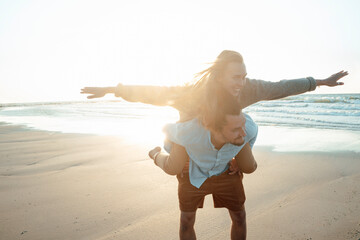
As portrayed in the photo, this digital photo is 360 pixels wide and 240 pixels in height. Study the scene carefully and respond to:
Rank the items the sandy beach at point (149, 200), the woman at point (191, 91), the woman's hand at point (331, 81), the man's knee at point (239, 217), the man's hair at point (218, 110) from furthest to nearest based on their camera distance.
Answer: the sandy beach at point (149, 200) → the woman's hand at point (331, 81) → the man's knee at point (239, 217) → the woman at point (191, 91) → the man's hair at point (218, 110)

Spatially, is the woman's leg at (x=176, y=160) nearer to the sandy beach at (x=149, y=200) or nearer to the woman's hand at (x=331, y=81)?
the sandy beach at (x=149, y=200)

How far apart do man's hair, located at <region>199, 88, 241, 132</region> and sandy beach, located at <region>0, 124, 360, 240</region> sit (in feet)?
5.19

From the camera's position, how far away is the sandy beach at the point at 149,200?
2.79 metres

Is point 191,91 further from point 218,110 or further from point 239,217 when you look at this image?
point 239,217

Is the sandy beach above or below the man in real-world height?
below

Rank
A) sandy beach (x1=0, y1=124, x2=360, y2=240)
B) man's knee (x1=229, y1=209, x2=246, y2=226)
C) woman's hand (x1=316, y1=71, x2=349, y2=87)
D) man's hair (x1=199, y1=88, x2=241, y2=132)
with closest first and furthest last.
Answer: man's hair (x1=199, y1=88, x2=241, y2=132) < man's knee (x1=229, y1=209, x2=246, y2=226) < woman's hand (x1=316, y1=71, x2=349, y2=87) < sandy beach (x1=0, y1=124, x2=360, y2=240)

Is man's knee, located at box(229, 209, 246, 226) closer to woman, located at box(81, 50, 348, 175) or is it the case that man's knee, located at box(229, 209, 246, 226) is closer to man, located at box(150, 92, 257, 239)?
man, located at box(150, 92, 257, 239)

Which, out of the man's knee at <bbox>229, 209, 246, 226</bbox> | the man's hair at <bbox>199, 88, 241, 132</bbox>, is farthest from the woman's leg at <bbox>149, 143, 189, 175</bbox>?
the man's knee at <bbox>229, 209, 246, 226</bbox>

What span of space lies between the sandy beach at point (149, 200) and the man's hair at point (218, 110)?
1580 millimetres

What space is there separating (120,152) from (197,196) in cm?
437

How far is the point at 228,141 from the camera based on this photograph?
174 centimetres

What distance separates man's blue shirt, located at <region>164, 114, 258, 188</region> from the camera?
1.78m

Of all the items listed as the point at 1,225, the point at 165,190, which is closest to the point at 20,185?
the point at 1,225

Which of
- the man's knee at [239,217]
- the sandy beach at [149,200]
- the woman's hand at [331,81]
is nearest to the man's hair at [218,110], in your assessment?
the man's knee at [239,217]
